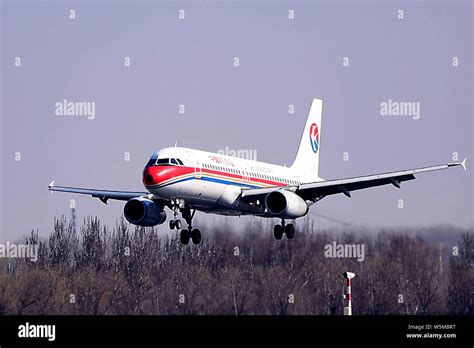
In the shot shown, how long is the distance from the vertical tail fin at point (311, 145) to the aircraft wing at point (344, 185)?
7706 mm

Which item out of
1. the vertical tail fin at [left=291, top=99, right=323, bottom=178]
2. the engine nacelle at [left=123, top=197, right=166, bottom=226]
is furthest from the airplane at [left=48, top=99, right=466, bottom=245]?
the vertical tail fin at [left=291, top=99, right=323, bottom=178]

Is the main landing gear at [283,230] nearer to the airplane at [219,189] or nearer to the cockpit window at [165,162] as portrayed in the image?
the airplane at [219,189]

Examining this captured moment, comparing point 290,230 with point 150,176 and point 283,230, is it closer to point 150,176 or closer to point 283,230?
point 283,230

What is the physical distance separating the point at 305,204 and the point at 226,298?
11566 millimetres

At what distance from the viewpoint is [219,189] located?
7119 cm

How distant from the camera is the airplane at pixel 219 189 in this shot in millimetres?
68500

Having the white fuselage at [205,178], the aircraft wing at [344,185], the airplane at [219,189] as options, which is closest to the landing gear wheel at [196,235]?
the airplane at [219,189]

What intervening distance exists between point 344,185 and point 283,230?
4.49m

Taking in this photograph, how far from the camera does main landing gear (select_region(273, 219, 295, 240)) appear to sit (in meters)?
77.9

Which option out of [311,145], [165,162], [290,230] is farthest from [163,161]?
[311,145]

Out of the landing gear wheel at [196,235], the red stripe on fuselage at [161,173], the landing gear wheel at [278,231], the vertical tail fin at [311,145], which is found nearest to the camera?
the red stripe on fuselage at [161,173]

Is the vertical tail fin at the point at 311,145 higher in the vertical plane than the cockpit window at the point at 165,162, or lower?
higher

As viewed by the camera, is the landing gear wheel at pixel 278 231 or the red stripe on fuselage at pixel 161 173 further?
the landing gear wheel at pixel 278 231
